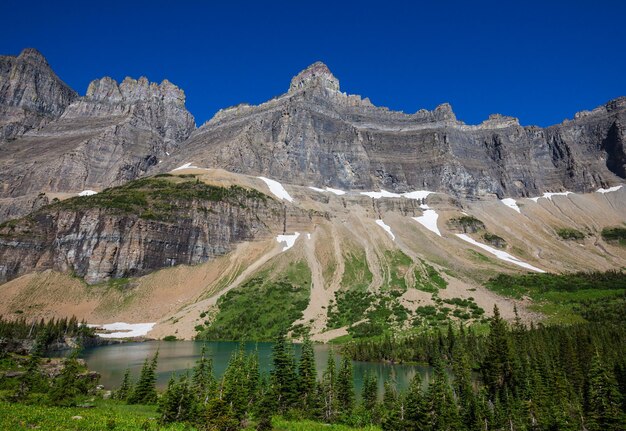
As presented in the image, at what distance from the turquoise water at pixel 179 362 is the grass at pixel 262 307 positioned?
8906 millimetres

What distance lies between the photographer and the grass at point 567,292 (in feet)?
358

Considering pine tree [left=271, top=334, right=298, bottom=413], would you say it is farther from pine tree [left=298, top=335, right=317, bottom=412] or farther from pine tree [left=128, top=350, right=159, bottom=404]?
pine tree [left=128, top=350, right=159, bottom=404]

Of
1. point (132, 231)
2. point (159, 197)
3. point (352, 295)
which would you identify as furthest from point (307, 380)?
point (159, 197)

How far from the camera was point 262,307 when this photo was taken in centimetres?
13012

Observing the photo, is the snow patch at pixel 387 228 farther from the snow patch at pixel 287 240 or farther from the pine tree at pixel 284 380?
the pine tree at pixel 284 380

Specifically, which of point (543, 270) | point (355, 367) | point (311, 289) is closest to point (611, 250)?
point (543, 270)

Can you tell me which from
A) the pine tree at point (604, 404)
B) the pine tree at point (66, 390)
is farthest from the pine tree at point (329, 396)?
the pine tree at point (604, 404)

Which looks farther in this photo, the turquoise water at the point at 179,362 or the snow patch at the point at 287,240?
the snow patch at the point at 287,240

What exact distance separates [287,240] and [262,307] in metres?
48.3

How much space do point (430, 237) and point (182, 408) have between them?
160m

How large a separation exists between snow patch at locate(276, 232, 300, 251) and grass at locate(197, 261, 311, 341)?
17795 mm

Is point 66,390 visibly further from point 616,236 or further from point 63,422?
point 616,236

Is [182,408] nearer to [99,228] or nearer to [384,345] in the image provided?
[384,345]

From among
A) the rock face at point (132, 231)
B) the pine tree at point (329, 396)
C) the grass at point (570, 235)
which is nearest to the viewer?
the pine tree at point (329, 396)
